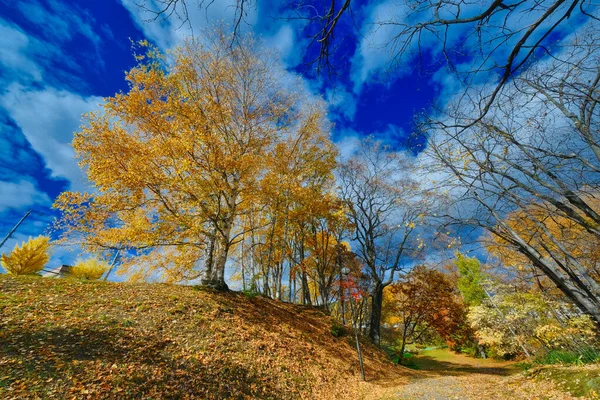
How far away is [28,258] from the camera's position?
19.7 metres

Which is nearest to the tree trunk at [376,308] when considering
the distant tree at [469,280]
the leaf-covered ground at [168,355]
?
the leaf-covered ground at [168,355]

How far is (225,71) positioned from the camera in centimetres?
996

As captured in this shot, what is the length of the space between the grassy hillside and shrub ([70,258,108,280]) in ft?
66.6

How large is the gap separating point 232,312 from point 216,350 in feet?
7.25

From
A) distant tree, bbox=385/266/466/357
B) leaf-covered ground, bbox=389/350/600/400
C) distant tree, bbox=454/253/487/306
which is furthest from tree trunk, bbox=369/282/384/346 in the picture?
distant tree, bbox=454/253/487/306

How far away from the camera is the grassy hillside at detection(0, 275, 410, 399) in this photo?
368 cm

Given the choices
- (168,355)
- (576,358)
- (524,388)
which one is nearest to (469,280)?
(576,358)

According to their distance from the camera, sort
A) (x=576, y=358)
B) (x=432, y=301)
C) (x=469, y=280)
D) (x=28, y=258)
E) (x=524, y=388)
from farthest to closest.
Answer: (x=469, y=280)
(x=28, y=258)
(x=432, y=301)
(x=576, y=358)
(x=524, y=388)

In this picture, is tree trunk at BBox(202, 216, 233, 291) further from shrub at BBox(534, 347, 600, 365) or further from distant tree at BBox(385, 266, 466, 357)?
distant tree at BBox(385, 266, 466, 357)

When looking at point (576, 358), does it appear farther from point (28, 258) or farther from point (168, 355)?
point (28, 258)

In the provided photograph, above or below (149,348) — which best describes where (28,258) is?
above

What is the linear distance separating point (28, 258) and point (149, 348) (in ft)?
79.9

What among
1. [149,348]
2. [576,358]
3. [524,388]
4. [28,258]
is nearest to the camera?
[149,348]

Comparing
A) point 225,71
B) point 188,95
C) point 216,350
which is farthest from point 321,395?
point 225,71
